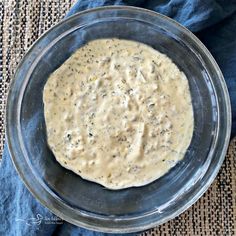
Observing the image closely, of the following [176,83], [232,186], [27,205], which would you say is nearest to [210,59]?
[176,83]

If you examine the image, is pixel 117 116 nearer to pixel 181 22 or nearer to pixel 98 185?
pixel 98 185

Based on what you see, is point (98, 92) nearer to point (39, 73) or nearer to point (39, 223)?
point (39, 73)

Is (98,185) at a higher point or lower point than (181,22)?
lower

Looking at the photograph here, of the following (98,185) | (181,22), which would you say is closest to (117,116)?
(98,185)
